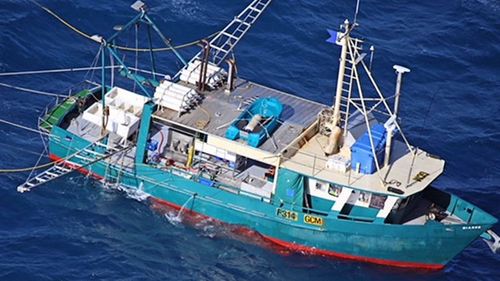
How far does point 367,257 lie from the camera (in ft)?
205

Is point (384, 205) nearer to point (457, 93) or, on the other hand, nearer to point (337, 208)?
point (337, 208)

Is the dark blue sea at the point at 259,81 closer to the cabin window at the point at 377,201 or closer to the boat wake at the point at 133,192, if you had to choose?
the boat wake at the point at 133,192

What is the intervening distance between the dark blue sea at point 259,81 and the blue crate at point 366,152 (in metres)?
5.81

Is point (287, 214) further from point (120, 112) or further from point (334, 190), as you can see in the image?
point (120, 112)

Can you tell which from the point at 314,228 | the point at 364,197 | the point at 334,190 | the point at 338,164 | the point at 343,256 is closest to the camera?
the point at 338,164

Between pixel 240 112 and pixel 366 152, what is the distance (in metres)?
7.83

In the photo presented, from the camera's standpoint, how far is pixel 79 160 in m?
65.9

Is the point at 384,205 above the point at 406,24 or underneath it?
underneath

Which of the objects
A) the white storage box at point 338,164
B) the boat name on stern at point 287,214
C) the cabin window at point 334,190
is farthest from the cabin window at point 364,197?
the boat name on stern at point 287,214

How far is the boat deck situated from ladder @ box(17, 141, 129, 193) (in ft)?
13.5

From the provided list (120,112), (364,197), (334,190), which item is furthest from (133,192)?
(364,197)

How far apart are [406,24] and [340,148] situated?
2580cm

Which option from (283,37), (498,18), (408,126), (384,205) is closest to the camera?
(384,205)

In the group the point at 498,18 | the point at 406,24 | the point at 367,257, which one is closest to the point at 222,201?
the point at 367,257
